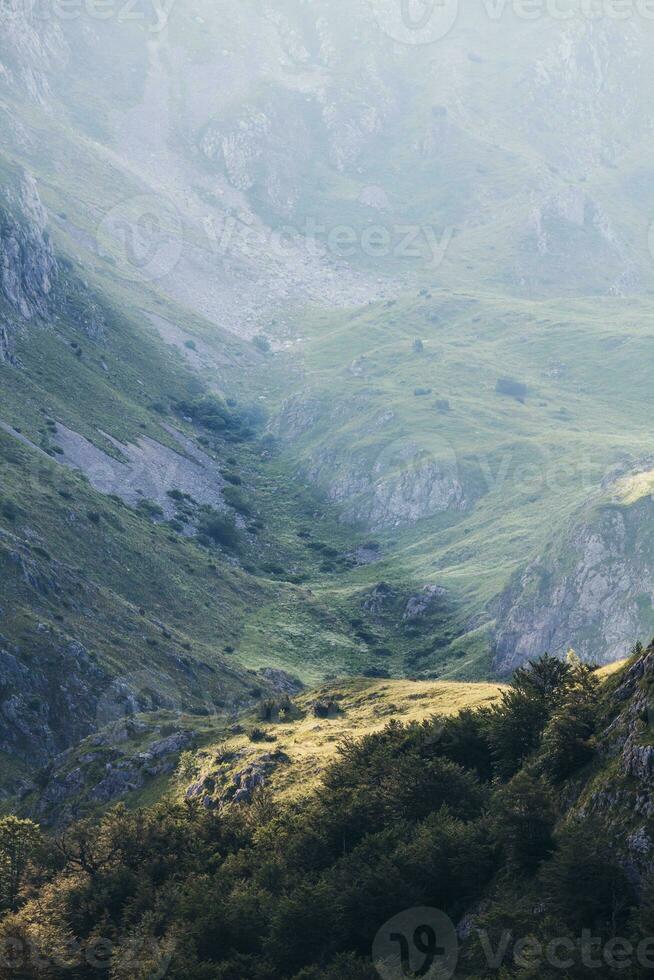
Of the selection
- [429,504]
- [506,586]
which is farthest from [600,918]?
[429,504]

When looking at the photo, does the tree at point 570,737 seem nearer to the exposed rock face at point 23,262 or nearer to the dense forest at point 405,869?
the dense forest at point 405,869

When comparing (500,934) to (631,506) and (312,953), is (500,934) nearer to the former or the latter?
(312,953)

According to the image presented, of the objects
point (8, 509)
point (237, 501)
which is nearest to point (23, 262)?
point (237, 501)

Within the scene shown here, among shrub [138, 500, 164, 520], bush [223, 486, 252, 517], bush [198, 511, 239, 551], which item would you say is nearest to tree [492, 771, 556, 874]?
shrub [138, 500, 164, 520]

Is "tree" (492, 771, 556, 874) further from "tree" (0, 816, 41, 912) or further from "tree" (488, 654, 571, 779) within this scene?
"tree" (0, 816, 41, 912)

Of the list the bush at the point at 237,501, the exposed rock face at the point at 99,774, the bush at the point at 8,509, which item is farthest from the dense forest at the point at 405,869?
the bush at the point at 237,501

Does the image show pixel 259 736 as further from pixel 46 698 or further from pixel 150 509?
pixel 150 509
